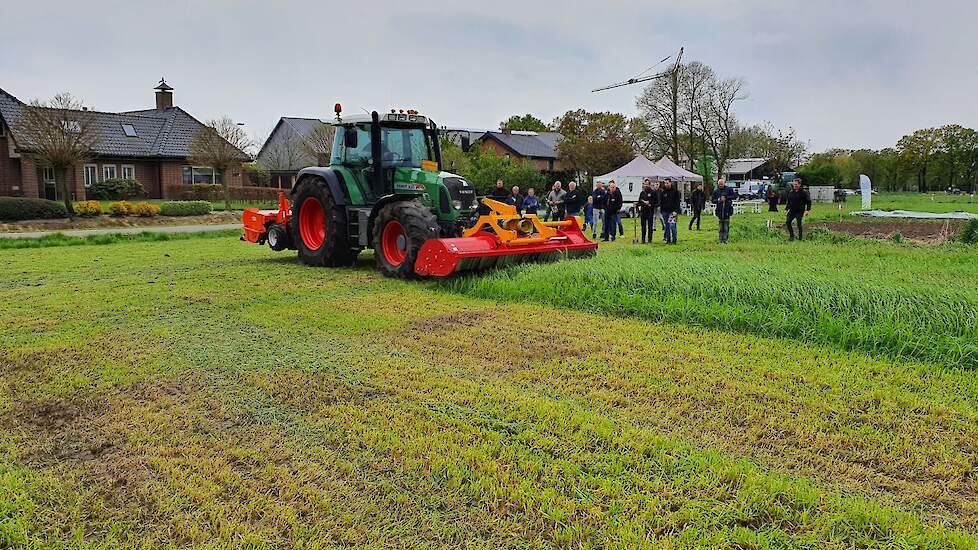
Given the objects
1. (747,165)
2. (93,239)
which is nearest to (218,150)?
(93,239)

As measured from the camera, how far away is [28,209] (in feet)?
72.1

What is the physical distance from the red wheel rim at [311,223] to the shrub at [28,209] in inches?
550

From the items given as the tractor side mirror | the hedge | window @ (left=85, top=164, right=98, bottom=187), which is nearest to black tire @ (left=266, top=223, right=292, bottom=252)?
the tractor side mirror

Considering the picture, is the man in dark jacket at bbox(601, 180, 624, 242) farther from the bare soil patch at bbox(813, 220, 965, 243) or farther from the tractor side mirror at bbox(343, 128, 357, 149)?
the tractor side mirror at bbox(343, 128, 357, 149)

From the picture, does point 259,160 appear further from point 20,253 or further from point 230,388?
point 230,388

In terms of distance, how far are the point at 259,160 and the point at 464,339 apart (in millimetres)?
48156

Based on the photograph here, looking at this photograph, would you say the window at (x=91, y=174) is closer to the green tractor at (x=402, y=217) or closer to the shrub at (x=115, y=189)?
the shrub at (x=115, y=189)

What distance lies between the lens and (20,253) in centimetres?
1477

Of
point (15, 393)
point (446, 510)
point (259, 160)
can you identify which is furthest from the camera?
point (259, 160)

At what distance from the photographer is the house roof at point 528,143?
188 feet

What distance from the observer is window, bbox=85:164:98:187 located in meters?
33.4

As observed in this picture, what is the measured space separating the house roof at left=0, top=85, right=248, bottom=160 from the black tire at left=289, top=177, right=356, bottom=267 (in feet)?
72.7

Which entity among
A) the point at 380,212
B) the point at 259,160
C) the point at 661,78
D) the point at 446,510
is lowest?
the point at 446,510

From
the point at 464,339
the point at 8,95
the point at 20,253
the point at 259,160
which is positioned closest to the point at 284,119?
the point at 259,160
